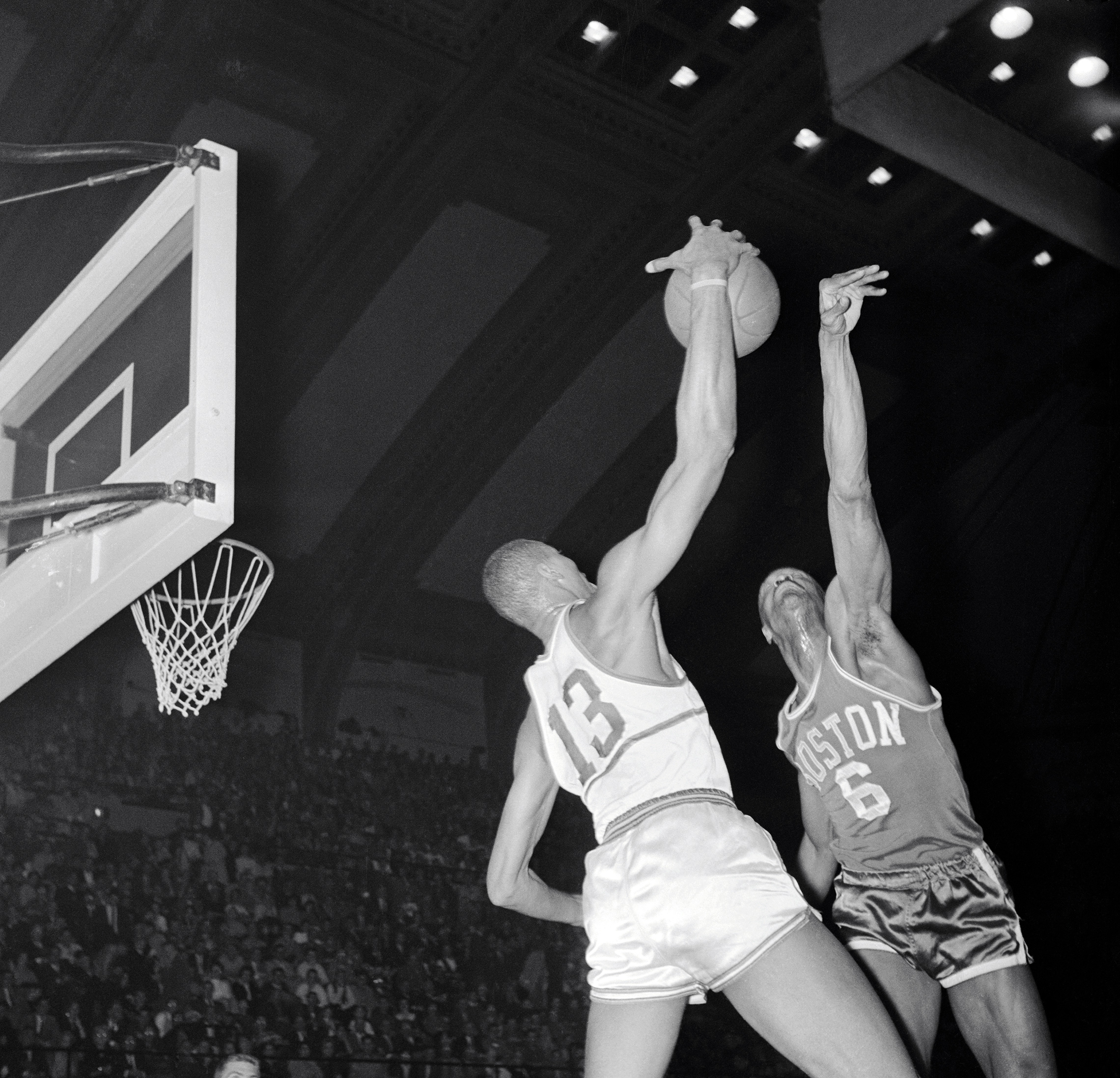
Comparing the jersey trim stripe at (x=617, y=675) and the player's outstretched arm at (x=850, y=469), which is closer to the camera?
the jersey trim stripe at (x=617, y=675)

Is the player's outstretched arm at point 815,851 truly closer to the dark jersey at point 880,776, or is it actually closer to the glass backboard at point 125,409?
the dark jersey at point 880,776

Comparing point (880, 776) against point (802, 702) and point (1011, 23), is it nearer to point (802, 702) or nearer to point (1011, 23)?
point (802, 702)

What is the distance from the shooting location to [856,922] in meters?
3.84

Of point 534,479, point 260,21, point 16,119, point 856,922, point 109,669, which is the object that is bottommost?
point 856,922

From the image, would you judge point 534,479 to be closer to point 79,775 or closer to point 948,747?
point 79,775

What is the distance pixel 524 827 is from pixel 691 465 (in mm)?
1137

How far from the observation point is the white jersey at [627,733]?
2.95 m

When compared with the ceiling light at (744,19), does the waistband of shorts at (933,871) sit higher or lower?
lower

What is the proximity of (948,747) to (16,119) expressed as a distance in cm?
698

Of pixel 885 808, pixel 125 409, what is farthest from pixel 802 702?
pixel 125 409

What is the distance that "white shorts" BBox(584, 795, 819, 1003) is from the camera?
264 cm

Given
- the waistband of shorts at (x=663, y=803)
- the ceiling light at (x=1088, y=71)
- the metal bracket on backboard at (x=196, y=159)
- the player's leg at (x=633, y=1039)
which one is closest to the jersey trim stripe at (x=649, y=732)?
the waistband of shorts at (x=663, y=803)

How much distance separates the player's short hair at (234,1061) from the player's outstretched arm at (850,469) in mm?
5032

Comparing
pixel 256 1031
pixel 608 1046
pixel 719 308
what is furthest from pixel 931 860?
pixel 256 1031
